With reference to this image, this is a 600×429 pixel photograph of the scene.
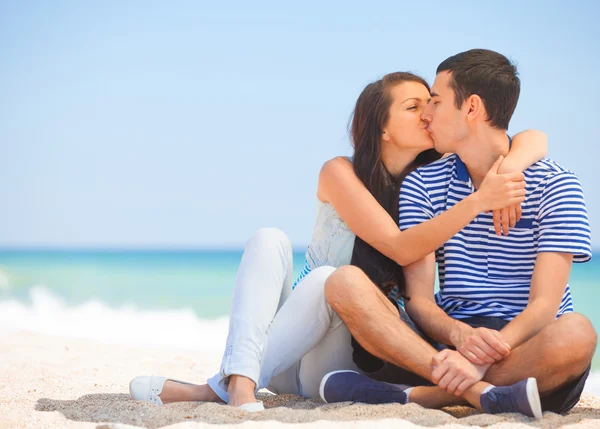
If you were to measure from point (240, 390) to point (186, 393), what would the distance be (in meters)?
0.30

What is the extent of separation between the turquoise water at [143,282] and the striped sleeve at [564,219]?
1019cm

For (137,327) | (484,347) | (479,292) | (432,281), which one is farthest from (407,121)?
(137,327)

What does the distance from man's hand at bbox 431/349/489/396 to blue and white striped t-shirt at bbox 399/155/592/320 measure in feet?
1.09

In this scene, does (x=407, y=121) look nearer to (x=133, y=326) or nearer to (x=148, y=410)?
(x=148, y=410)

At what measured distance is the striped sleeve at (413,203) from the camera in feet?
10.1

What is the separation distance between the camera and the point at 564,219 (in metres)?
2.77

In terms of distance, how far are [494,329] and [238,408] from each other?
103cm

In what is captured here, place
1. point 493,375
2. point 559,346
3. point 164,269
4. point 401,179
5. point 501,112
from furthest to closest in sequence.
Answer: point 164,269
point 401,179
point 501,112
point 493,375
point 559,346

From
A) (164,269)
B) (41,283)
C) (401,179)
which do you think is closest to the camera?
(401,179)

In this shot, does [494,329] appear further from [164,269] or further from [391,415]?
[164,269]

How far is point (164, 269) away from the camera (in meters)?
27.6

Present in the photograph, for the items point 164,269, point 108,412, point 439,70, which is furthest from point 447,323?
point 164,269

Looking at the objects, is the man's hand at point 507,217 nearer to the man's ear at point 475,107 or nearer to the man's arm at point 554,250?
the man's arm at point 554,250

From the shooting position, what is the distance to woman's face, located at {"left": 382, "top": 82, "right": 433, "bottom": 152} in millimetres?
3352
